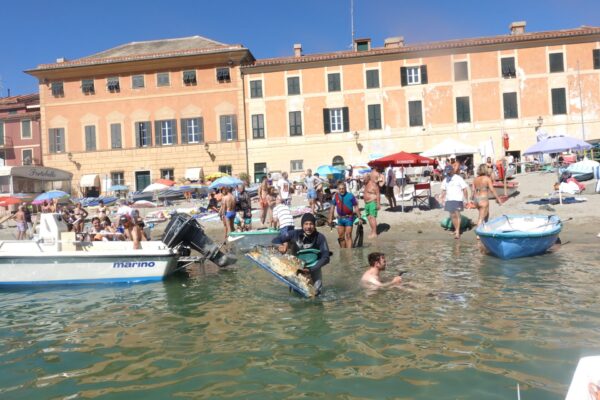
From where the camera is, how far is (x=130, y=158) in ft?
126

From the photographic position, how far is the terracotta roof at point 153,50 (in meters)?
36.9

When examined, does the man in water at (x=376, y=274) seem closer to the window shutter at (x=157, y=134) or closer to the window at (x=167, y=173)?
the window at (x=167, y=173)

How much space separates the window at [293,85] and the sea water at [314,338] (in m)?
27.5

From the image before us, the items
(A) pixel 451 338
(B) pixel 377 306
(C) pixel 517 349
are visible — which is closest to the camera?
(C) pixel 517 349

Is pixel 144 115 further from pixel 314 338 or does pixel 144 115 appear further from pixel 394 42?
pixel 314 338

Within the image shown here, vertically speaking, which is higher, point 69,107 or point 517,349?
point 69,107

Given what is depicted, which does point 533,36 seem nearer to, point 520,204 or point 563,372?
point 520,204

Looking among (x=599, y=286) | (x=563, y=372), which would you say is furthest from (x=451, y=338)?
(x=599, y=286)

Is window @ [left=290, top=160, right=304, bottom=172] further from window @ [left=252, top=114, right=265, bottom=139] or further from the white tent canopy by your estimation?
the white tent canopy

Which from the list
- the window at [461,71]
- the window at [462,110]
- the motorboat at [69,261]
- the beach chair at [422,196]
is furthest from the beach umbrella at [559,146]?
the window at [461,71]

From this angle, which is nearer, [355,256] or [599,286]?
[599,286]

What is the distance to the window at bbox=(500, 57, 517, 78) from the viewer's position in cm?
3409

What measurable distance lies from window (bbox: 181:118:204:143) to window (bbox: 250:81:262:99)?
13.5 feet

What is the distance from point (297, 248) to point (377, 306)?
1431mm
